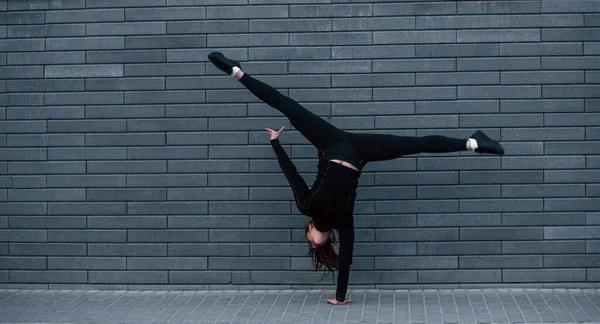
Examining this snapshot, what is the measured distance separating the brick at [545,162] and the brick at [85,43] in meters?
4.65

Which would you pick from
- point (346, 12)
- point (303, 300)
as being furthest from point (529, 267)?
point (346, 12)

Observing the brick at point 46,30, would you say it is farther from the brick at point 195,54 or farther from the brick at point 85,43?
the brick at point 195,54

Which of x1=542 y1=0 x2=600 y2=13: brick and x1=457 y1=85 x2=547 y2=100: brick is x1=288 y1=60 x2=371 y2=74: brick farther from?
x1=542 y1=0 x2=600 y2=13: brick

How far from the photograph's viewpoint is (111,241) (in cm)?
952

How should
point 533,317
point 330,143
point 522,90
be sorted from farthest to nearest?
point 522,90 → point 330,143 → point 533,317

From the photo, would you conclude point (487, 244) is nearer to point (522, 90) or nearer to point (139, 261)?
point (522, 90)

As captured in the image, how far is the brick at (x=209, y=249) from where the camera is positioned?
9375 millimetres

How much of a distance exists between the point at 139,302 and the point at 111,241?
97cm

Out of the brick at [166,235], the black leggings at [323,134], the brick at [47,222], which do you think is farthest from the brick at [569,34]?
the brick at [47,222]

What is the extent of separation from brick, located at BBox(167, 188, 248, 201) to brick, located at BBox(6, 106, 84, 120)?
1.44 metres

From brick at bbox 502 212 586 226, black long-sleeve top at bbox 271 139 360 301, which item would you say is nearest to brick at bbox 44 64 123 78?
black long-sleeve top at bbox 271 139 360 301

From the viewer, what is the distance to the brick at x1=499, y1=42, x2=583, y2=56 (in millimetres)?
9086

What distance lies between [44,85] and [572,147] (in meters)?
6.13

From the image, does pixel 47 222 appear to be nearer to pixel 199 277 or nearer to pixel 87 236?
pixel 87 236
